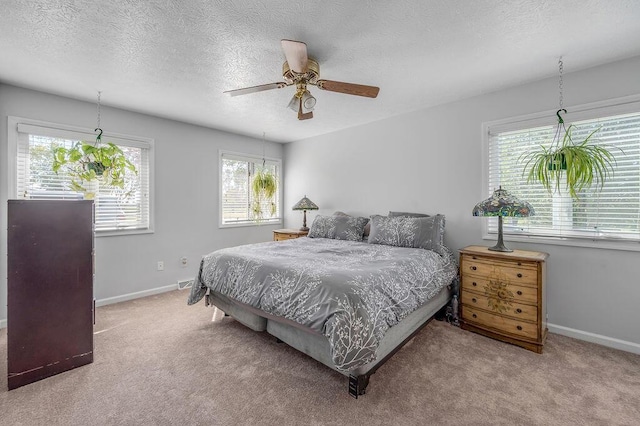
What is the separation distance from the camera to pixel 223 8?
1.73 meters

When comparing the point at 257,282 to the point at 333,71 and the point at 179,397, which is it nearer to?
the point at 179,397

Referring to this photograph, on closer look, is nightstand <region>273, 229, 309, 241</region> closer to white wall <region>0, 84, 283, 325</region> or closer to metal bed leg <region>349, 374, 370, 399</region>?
white wall <region>0, 84, 283, 325</region>

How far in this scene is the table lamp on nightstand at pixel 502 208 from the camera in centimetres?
248

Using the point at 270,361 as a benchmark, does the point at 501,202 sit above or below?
above

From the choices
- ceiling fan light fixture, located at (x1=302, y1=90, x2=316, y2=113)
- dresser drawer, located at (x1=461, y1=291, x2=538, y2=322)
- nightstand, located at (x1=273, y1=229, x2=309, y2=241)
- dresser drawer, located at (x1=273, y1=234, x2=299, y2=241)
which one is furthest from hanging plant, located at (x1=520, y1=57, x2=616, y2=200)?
dresser drawer, located at (x1=273, y1=234, x2=299, y2=241)

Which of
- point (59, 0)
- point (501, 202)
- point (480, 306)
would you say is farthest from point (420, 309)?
point (59, 0)

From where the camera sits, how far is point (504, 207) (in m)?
2.52

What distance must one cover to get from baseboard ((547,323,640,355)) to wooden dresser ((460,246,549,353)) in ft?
0.81

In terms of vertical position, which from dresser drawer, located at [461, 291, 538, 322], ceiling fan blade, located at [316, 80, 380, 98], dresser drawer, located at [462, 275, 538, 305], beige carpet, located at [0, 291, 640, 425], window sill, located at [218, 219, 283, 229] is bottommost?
beige carpet, located at [0, 291, 640, 425]

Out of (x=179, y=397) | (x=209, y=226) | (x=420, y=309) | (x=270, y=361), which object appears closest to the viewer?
(x=179, y=397)

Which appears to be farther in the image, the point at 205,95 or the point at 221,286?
the point at 205,95

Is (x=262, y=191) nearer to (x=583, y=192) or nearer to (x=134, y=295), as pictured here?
(x=134, y=295)

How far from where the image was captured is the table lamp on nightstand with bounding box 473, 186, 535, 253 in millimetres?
2482

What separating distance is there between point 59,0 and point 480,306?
12.9 ft
